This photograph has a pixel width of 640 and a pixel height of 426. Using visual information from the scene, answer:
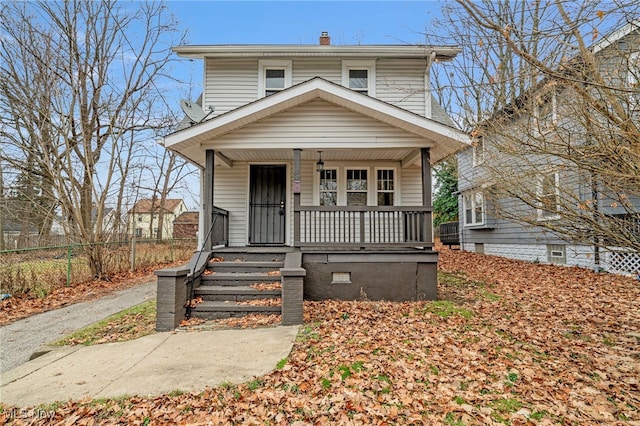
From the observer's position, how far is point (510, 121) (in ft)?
16.2

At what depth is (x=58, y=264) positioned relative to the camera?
8.73m

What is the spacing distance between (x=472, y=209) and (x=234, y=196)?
11870mm

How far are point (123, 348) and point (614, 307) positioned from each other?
28.3 ft

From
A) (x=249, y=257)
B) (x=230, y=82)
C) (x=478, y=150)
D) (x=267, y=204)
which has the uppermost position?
(x=230, y=82)

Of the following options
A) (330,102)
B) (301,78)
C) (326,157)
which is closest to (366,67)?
(301,78)

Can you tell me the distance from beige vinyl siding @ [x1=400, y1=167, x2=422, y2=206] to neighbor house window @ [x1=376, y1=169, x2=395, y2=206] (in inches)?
13.0

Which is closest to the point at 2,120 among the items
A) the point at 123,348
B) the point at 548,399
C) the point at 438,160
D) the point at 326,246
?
the point at 123,348

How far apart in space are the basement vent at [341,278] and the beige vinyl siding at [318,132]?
2.81 m

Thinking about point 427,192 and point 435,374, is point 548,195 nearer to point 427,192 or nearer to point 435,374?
point 435,374

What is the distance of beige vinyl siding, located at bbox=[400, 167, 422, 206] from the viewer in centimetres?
953

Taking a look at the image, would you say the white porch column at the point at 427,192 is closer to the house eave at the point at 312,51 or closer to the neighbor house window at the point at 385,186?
the neighbor house window at the point at 385,186

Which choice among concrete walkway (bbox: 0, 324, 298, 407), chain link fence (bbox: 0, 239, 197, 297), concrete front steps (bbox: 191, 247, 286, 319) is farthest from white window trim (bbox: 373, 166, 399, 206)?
chain link fence (bbox: 0, 239, 197, 297)

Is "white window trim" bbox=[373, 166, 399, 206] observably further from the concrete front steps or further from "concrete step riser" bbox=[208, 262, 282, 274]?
"concrete step riser" bbox=[208, 262, 282, 274]

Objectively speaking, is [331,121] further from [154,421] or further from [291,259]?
[154,421]
